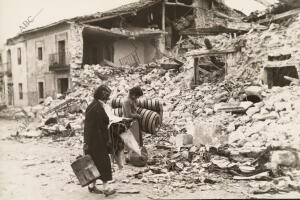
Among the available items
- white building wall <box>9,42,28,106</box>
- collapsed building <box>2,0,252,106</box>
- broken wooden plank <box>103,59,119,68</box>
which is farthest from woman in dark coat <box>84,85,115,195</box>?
white building wall <box>9,42,28,106</box>

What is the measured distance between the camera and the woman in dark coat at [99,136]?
236 inches

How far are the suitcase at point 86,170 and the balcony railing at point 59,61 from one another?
15.7 meters

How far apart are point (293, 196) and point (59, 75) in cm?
1849

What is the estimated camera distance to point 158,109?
33.0 feet

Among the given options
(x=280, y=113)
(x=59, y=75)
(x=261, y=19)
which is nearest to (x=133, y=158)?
(x=280, y=113)

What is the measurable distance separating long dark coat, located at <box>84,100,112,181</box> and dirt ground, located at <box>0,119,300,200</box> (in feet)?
1.51

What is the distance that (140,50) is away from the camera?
2452cm

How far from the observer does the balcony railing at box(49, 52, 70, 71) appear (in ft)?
69.7

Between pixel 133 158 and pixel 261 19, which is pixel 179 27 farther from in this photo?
pixel 133 158

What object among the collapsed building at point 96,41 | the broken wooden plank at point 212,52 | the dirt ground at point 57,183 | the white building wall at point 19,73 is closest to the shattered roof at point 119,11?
the collapsed building at point 96,41

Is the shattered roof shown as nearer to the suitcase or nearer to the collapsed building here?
the collapsed building

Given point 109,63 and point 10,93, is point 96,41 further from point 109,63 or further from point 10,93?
point 10,93

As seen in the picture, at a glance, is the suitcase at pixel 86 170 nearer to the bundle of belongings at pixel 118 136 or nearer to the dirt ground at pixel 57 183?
the dirt ground at pixel 57 183

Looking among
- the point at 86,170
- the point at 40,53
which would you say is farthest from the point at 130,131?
the point at 40,53
